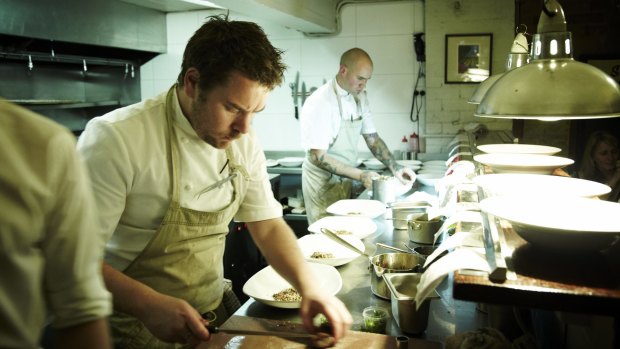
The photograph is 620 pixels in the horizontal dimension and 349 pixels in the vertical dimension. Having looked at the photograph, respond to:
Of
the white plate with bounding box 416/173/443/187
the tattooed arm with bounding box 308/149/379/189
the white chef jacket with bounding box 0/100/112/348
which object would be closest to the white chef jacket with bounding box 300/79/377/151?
the tattooed arm with bounding box 308/149/379/189

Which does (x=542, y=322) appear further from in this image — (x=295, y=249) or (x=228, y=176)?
(x=228, y=176)

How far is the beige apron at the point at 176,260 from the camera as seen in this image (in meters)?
1.67

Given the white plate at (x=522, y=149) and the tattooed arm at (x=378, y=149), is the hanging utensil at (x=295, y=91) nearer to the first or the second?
the tattooed arm at (x=378, y=149)

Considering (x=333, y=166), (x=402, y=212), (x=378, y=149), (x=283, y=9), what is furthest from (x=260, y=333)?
(x=378, y=149)

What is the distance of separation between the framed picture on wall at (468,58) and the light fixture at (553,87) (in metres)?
3.90

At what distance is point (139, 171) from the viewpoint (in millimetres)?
1622

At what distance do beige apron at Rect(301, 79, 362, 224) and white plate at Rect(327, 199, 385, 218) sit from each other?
3.65 feet

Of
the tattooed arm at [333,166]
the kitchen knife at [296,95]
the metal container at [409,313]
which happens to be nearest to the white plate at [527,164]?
the metal container at [409,313]

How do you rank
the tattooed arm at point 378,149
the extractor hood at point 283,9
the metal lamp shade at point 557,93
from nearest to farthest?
the metal lamp shade at point 557,93, the extractor hood at point 283,9, the tattooed arm at point 378,149

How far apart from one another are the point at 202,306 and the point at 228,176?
49cm

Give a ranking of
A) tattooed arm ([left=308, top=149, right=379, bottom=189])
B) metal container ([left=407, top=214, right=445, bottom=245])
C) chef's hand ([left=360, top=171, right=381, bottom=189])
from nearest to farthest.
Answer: metal container ([left=407, top=214, right=445, bottom=245]) → chef's hand ([left=360, top=171, right=381, bottom=189]) → tattooed arm ([left=308, top=149, right=379, bottom=189])

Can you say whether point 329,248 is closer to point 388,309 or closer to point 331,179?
point 388,309

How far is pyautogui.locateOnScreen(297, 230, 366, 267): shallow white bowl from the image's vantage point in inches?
83.6

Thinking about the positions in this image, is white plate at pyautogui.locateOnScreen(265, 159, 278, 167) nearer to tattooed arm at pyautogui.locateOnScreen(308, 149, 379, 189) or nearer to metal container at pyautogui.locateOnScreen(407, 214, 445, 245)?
tattooed arm at pyautogui.locateOnScreen(308, 149, 379, 189)
